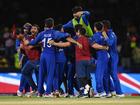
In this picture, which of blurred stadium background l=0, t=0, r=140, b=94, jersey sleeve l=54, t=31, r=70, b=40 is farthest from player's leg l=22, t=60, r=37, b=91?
blurred stadium background l=0, t=0, r=140, b=94

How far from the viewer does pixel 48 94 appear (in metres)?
18.4

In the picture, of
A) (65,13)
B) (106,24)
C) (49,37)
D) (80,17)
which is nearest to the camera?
(49,37)

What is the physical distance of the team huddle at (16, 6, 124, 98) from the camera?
18266 millimetres

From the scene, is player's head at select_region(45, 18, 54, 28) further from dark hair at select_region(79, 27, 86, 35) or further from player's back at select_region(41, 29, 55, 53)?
dark hair at select_region(79, 27, 86, 35)

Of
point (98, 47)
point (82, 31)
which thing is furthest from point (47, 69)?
point (98, 47)

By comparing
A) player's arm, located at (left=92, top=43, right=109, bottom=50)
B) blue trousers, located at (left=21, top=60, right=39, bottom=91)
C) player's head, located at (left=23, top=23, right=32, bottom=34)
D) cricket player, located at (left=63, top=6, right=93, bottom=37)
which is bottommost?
blue trousers, located at (left=21, top=60, right=39, bottom=91)

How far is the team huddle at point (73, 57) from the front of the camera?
1827 centimetres

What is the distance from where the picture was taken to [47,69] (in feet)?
60.5

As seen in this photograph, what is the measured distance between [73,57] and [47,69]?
1.06 metres

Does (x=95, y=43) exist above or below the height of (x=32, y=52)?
above

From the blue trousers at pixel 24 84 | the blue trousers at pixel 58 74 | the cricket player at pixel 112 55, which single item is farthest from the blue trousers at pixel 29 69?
the cricket player at pixel 112 55

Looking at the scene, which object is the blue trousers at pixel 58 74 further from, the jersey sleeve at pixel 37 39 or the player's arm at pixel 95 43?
the player's arm at pixel 95 43

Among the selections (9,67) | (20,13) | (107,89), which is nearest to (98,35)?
(107,89)

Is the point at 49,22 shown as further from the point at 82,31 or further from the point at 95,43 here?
the point at 95,43
